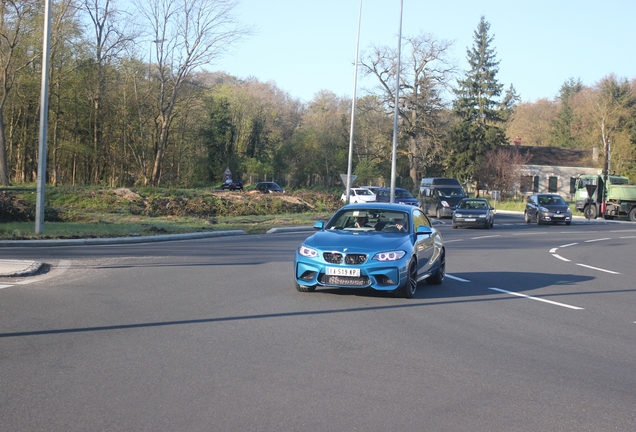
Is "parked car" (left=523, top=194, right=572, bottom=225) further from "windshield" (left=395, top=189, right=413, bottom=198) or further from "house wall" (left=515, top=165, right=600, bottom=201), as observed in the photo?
"house wall" (left=515, top=165, right=600, bottom=201)

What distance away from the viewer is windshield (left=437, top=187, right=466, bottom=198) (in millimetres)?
43281

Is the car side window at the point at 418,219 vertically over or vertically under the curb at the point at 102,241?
over

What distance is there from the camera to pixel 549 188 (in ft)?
270

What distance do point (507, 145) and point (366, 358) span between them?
243ft

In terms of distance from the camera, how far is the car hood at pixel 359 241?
10492 millimetres

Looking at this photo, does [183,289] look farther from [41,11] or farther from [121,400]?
[41,11]

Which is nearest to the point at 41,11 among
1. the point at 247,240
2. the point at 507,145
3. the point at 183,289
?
the point at 247,240

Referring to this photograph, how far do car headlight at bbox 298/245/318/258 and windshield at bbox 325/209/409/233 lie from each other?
1.17m

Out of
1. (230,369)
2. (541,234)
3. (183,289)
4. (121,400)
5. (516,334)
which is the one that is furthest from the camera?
(541,234)

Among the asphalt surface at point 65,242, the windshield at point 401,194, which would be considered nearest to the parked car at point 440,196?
the windshield at point 401,194

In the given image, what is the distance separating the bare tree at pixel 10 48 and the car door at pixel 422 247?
35669 millimetres

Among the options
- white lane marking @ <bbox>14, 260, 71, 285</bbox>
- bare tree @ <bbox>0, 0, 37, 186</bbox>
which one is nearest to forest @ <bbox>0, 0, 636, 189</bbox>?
bare tree @ <bbox>0, 0, 37, 186</bbox>

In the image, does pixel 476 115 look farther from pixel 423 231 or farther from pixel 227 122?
pixel 423 231

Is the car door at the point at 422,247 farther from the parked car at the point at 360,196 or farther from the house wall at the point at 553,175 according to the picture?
the house wall at the point at 553,175
